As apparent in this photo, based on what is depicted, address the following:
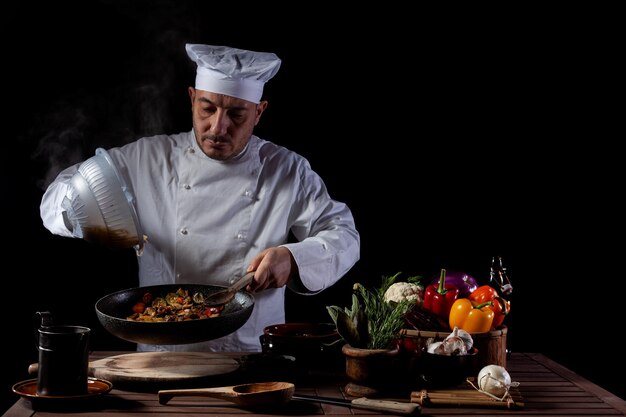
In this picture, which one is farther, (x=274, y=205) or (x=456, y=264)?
(x=456, y=264)

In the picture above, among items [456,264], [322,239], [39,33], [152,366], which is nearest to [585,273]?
[456,264]

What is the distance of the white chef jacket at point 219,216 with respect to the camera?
3.73 metres

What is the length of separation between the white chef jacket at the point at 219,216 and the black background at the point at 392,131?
1.46 feet

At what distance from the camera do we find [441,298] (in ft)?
9.70

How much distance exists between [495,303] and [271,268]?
847 mm

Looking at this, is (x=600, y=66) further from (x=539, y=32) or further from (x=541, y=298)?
(x=541, y=298)

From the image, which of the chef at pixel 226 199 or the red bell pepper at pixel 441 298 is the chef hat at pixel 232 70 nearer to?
the chef at pixel 226 199

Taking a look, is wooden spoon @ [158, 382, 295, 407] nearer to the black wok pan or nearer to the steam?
the black wok pan

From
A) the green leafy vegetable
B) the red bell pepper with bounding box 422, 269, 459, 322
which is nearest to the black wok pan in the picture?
the green leafy vegetable

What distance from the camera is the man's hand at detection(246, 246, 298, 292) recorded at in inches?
123

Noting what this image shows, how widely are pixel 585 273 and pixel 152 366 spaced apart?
2.67m

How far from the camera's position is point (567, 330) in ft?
14.7

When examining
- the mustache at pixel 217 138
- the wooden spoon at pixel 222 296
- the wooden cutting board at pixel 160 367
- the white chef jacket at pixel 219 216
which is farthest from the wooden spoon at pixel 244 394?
the mustache at pixel 217 138

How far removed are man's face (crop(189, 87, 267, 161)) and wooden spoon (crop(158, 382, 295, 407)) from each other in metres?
1.44
